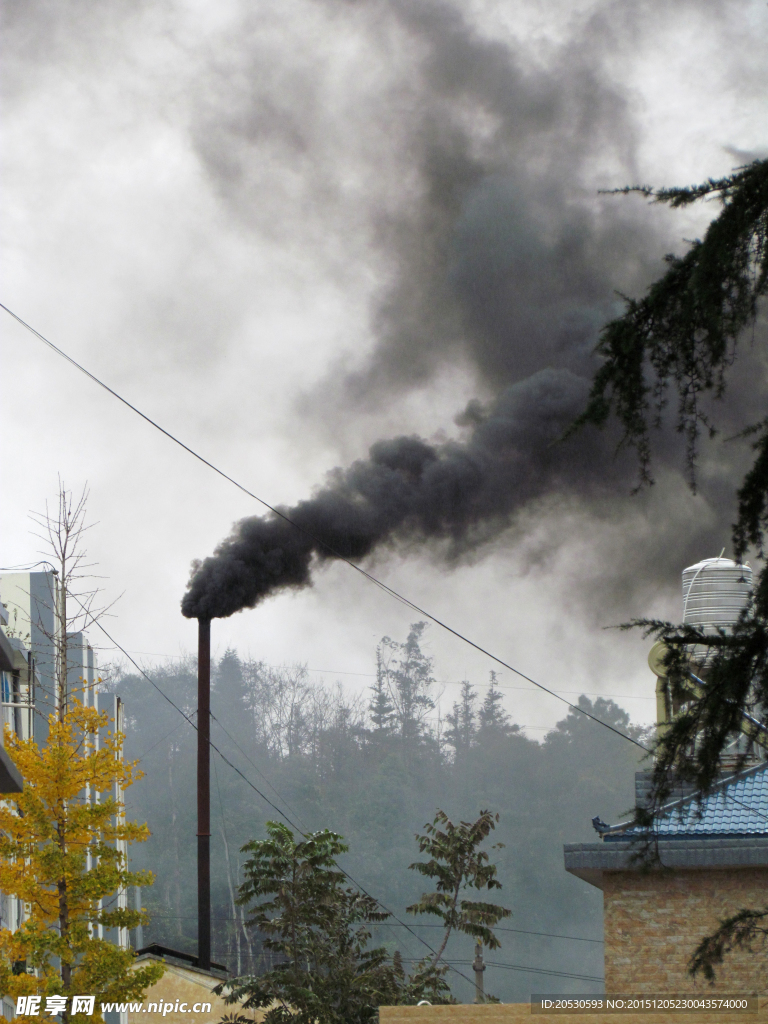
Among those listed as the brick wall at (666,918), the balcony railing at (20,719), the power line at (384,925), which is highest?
the balcony railing at (20,719)

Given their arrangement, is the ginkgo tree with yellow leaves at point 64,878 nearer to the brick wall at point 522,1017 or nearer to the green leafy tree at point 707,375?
the brick wall at point 522,1017

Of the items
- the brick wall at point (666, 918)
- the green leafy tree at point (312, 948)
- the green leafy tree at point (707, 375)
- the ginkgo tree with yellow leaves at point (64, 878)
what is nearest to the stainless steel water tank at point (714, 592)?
the brick wall at point (666, 918)

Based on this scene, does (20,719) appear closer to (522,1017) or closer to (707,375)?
(522,1017)

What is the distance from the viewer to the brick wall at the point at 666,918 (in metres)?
11.5

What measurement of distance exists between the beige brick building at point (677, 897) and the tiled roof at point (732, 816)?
0.07ft

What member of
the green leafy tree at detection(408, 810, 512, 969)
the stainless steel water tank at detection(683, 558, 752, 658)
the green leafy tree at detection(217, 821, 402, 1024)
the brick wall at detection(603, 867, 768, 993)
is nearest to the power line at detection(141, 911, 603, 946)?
the green leafy tree at detection(408, 810, 512, 969)

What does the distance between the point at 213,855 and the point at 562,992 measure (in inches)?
844

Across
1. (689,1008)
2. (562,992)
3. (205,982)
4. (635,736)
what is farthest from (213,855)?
(689,1008)

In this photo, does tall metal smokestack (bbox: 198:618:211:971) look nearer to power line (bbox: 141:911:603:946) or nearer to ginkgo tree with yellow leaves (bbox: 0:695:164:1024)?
ginkgo tree with yellow leaves (bbox: 0:695:164:1024)

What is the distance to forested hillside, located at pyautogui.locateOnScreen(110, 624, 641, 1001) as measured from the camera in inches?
2327

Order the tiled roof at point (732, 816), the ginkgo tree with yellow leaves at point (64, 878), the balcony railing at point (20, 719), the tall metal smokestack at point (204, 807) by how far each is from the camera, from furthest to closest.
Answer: the tall metal smokestack at point (204, 807) < the balcony railing at point (20, 719) < the ginkgo tree with yellow leaves at point (64, 878) < the tiled roof at point (732, 816)

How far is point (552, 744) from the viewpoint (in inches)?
2977

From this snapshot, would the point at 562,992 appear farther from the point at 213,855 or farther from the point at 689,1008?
the point at 689,1008

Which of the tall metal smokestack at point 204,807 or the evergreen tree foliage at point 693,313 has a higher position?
the evergreen tree foliage at point 693,313
